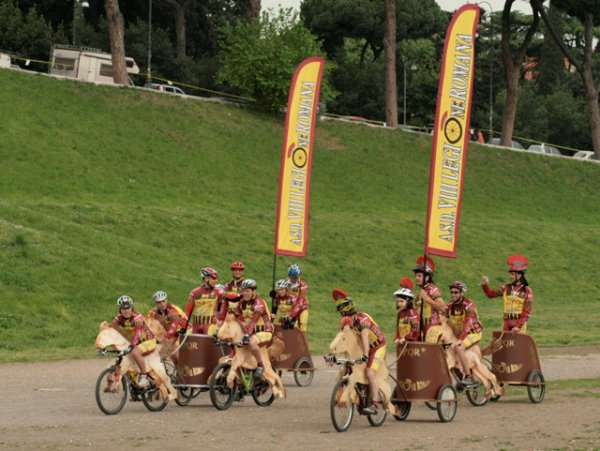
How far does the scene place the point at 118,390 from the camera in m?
20.0

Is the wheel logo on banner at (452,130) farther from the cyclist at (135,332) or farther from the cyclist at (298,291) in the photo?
the cyclist at (135,332)

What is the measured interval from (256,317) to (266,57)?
46.5m

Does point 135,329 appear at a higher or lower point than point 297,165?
lower

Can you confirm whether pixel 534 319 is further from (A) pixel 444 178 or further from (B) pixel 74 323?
(A) pixel 444 178

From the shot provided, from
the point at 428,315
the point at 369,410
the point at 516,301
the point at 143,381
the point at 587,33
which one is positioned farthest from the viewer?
the point at 587,33

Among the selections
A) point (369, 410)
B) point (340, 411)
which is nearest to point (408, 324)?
point (369, 410)

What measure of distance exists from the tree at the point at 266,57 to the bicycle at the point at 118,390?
4655cm

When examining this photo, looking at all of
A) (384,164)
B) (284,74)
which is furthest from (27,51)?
(384,164)

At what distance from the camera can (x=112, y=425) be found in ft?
61.6

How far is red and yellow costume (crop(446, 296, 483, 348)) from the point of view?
2188cm

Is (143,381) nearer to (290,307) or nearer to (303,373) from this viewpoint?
(303,373)

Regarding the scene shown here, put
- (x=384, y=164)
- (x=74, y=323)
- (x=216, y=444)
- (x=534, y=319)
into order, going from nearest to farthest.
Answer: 1. (x=216, y=444)
2. (x=74, y=323)
3. (x=534, y=319)
4. (x=384, y=164)

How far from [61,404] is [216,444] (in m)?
4.75

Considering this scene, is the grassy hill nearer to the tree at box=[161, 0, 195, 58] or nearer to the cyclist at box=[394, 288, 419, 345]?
the cyclist at box=[394, 288, 419, 345]
